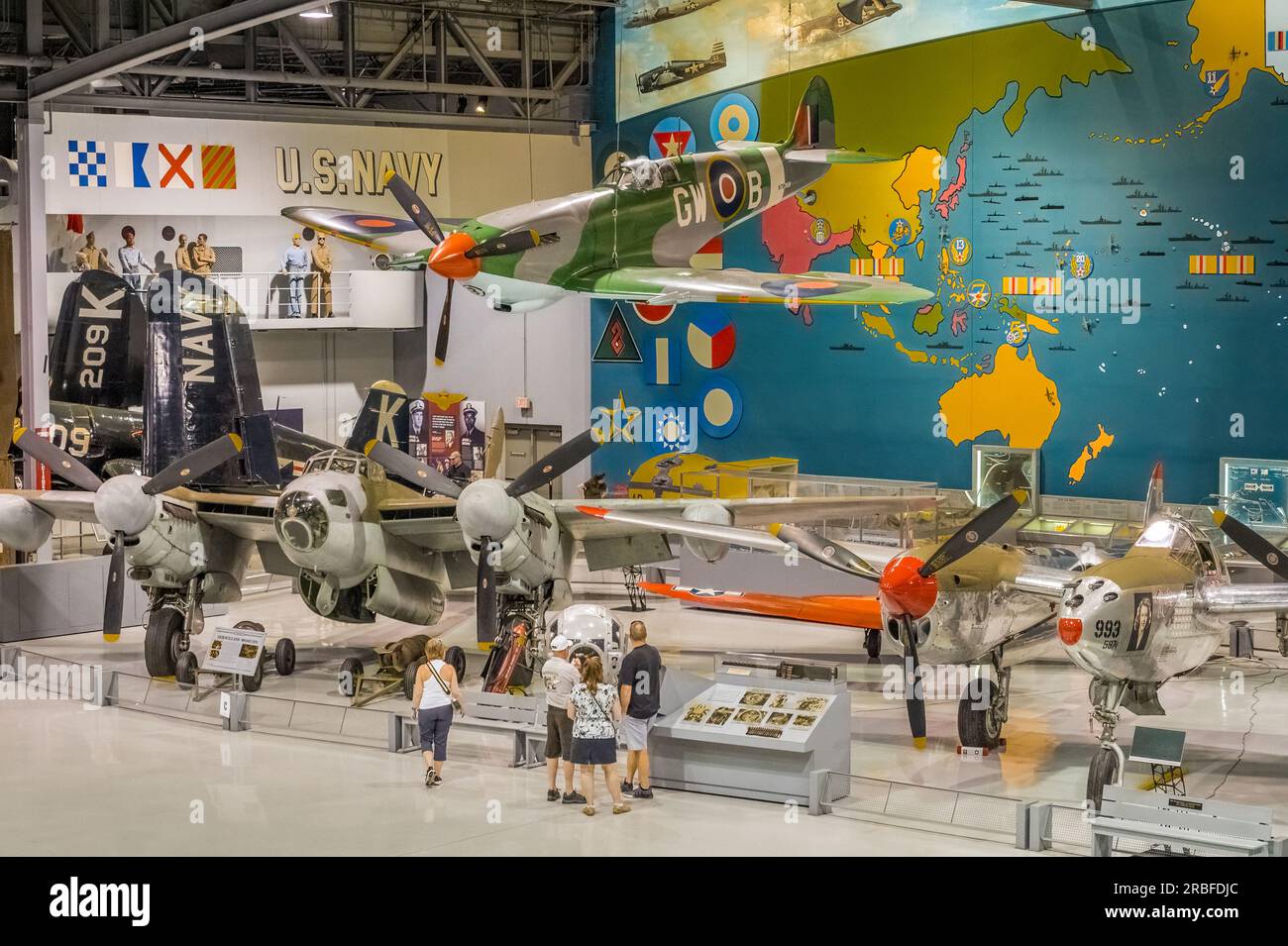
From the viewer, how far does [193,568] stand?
1644 cm

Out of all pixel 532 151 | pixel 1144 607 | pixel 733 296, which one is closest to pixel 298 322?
pixel 532 151

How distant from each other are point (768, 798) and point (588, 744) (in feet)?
4.85

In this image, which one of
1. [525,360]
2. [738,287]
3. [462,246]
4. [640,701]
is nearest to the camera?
[640,701]

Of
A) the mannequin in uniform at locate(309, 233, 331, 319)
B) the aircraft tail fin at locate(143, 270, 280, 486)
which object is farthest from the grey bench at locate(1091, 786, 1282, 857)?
the mannequin in uniform at locate(309, 233, 331, 319)

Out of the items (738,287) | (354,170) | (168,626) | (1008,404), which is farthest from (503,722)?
(354,170)

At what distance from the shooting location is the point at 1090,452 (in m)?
17.3

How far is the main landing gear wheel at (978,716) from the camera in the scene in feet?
42.8

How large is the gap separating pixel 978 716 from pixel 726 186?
598 cm

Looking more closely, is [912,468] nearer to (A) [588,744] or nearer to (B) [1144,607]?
(B) [1144,607]

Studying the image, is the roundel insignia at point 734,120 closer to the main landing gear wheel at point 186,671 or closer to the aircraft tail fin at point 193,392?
the aircraft tail fin at point 193,392

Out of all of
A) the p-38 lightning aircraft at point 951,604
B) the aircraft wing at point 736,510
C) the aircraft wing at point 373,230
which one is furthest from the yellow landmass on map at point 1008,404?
the aircraft wing at point 373,230

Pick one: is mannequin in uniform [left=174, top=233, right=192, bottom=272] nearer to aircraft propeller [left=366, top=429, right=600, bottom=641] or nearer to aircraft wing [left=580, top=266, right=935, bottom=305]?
aircraft propeller [left=366, top=429, right=600, bottom=641]

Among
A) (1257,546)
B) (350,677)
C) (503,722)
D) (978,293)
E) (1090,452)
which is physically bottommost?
(350,677)

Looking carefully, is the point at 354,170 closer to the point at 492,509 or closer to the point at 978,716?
the point at 492,509
